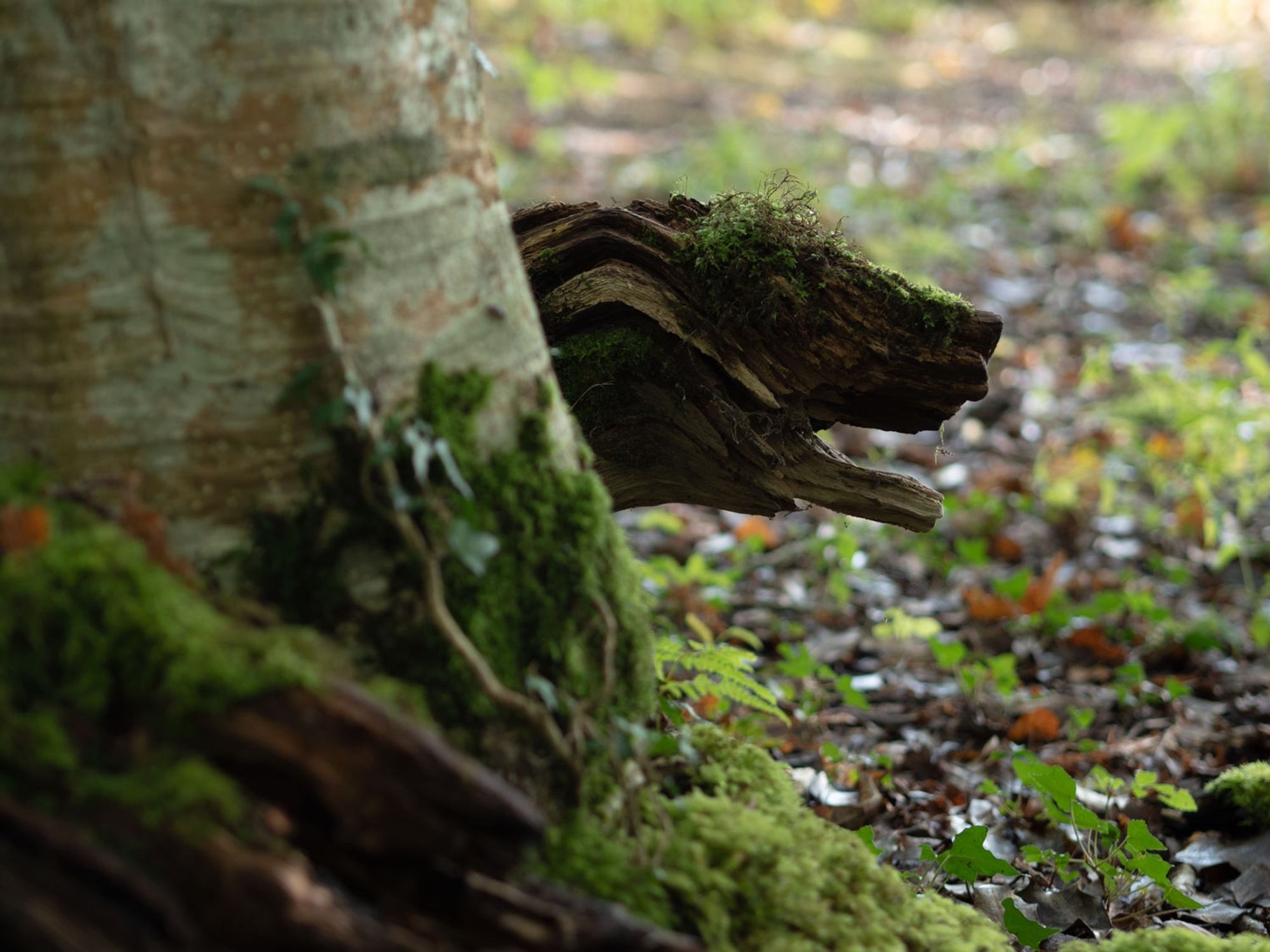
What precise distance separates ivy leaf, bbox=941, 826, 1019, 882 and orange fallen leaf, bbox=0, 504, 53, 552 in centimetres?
164

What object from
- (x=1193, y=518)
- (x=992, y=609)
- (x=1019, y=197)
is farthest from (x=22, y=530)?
(x=1019, y=197)

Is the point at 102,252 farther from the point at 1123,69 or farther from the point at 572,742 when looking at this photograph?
the point at 1123,69

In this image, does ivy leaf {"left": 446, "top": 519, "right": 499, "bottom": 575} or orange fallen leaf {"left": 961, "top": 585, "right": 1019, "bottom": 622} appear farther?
orange fallen leaf {"left": 961, "top": 585, "right": 1019, "bottom": 622}

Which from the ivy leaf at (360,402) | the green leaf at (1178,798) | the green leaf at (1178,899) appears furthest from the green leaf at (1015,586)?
the ivy leaf at (360,402)

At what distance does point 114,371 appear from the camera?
4.83ft

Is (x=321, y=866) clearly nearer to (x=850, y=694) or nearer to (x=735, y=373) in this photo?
(x=735, y=373)

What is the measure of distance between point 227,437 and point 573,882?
0.75m

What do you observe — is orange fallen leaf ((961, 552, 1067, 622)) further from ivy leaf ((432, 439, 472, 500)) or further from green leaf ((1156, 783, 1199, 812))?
ivy leaf ((432, 439, 472, 500))

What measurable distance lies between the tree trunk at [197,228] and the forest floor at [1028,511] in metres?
0.95

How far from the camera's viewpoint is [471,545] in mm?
1489

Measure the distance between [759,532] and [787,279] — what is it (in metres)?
2.31

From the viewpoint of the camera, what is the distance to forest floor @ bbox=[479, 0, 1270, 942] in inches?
104

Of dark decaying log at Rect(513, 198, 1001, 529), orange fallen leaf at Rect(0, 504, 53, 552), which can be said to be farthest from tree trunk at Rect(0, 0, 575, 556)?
dark decaying log at Rect(513, 198, 1001, 529)

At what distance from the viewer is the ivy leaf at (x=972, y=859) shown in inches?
82.6
